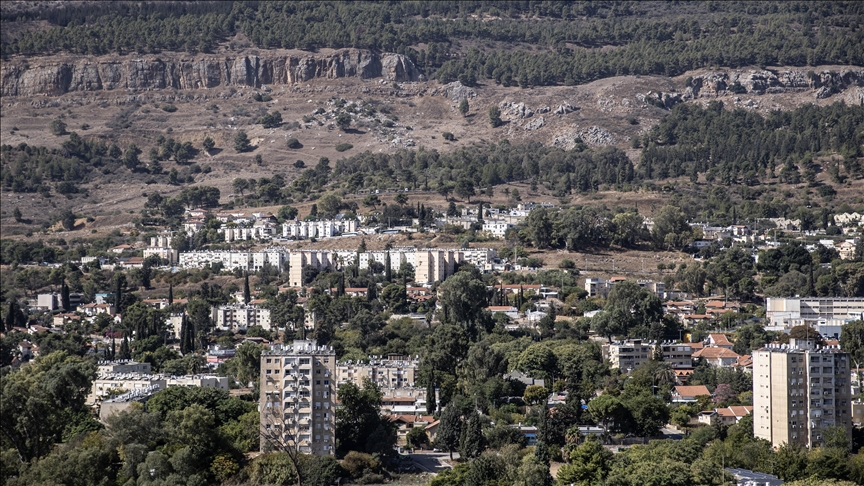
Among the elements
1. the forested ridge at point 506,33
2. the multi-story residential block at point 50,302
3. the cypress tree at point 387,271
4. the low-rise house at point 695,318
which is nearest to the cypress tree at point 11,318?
the multi-story residential block at point 50,302

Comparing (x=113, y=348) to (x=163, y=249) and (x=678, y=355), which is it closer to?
(x=678, y=355)

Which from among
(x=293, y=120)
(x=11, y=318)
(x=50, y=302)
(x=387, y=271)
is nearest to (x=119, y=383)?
(x=11, y=318)

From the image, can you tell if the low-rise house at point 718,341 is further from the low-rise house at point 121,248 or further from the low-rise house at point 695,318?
the low-rise house at point 121,248

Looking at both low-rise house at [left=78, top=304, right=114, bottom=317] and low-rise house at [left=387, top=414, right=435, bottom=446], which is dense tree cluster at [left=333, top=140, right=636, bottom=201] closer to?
low-rise house at [left=78, top=304, right=114, bottom=317]

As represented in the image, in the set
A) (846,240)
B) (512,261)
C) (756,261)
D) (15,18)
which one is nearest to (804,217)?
(846,240)

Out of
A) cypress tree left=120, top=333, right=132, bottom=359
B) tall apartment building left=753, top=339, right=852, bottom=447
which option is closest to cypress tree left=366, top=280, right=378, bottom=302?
Answer: cypress tree left=120, top=333, right=132, bottom=359

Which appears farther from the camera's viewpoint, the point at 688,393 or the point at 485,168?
the point at 485,168
